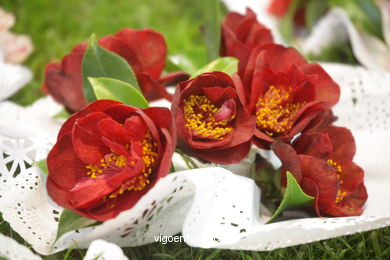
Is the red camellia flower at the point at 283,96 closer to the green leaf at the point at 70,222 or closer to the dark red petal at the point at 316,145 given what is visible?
the dark red petal at the point at 316,145

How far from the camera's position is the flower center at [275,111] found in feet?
2.00

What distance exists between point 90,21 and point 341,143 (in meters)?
0.84

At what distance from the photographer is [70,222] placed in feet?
1.82

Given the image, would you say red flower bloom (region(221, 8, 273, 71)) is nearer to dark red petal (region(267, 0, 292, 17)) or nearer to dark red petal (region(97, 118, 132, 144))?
dark red petal (region(97, 118, 132, 144))

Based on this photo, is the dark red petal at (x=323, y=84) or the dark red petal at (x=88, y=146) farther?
the dark red petal at (x=323, y=84)

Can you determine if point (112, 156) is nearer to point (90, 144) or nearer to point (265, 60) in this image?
point (90, 144)

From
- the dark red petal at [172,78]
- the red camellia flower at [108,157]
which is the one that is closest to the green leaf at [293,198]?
the red camellia flower at [108,157]

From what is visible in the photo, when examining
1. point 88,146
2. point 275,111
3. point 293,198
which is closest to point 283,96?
point 275,111

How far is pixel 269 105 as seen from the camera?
62 centimetres

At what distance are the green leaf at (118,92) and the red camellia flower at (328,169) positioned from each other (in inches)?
6.3

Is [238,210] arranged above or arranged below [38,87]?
above

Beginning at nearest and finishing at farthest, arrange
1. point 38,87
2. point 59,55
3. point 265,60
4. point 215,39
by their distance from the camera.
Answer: point 265,60, point 215,39, point 38,87, point 59,55

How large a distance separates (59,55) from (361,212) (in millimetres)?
789

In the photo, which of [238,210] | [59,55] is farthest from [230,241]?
[59,55]
